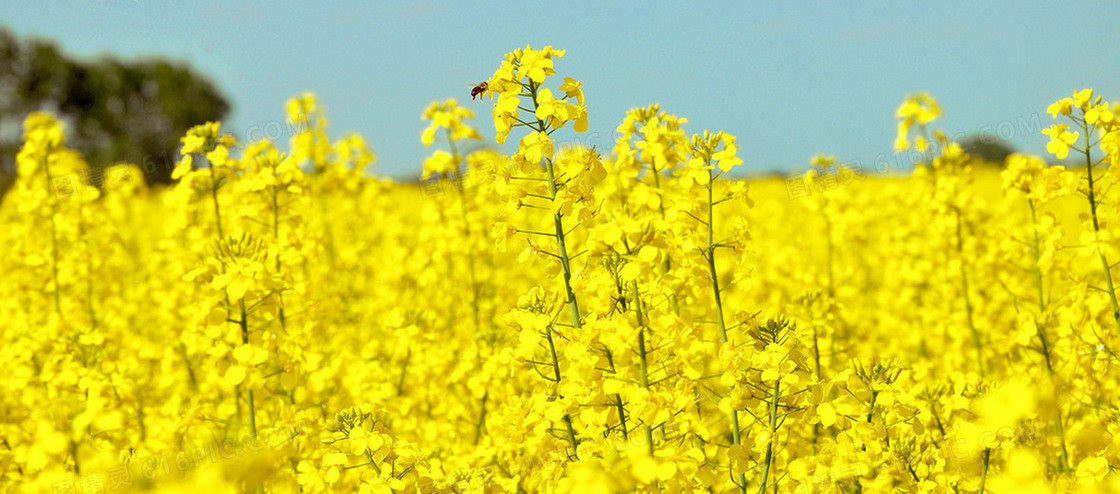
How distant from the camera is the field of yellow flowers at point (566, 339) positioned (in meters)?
2.37

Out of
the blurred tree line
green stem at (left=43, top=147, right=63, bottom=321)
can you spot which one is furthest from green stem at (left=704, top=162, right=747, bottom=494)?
the blurred tree line

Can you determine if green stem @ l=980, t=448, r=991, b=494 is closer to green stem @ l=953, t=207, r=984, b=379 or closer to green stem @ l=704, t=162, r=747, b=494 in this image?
green stem @ l=704, t=162, r=747, b=494

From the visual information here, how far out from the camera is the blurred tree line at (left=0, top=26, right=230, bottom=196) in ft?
119

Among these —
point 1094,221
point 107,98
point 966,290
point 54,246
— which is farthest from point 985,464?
point 107,98

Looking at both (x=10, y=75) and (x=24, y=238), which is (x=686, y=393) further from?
(x=10, y=75)

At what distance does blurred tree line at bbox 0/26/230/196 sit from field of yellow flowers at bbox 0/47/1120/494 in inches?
1283

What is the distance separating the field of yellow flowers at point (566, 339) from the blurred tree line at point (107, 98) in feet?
107

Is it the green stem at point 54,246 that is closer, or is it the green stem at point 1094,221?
the green stem at point 1094,221

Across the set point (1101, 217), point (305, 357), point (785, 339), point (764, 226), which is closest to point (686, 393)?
point (785, 339)

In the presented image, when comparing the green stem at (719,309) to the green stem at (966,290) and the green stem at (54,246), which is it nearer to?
the green stem at (966,290)

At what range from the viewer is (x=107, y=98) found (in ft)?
128

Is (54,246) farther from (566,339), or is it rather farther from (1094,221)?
(1094,221)

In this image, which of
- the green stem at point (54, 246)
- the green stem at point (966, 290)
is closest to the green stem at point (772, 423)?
the green stem at point (966, 290)

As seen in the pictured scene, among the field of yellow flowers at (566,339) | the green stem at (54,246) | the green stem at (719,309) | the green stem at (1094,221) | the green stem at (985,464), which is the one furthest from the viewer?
the green stem at (54,246)
